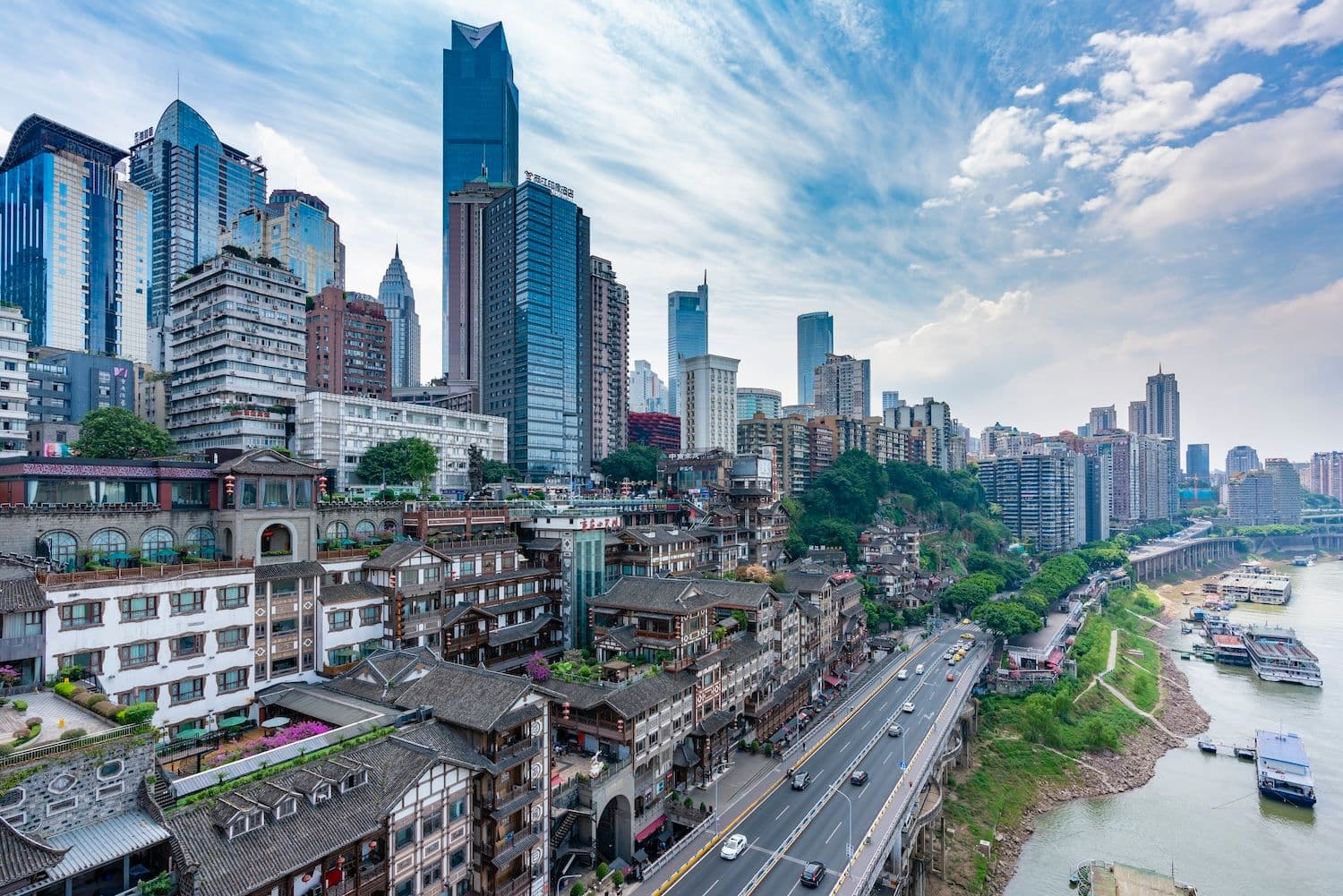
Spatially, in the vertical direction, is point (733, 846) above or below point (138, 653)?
below

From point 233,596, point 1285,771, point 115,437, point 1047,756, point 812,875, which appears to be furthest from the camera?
point 1047,756

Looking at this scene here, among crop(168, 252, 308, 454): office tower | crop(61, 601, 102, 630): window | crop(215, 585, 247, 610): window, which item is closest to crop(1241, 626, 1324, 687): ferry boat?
crop(215, 585, 247, 610): window

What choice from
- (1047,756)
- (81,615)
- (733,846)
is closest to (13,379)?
(81,615)

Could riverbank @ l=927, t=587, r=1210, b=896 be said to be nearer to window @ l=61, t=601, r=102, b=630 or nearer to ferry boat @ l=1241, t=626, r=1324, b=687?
ferry boat @ l=1241, t=626, r=1324, b=687

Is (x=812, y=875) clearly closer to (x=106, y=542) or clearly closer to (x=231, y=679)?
(x=231, y=679)

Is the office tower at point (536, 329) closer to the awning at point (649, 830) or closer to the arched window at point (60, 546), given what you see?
the arched window at point (60, 546)
